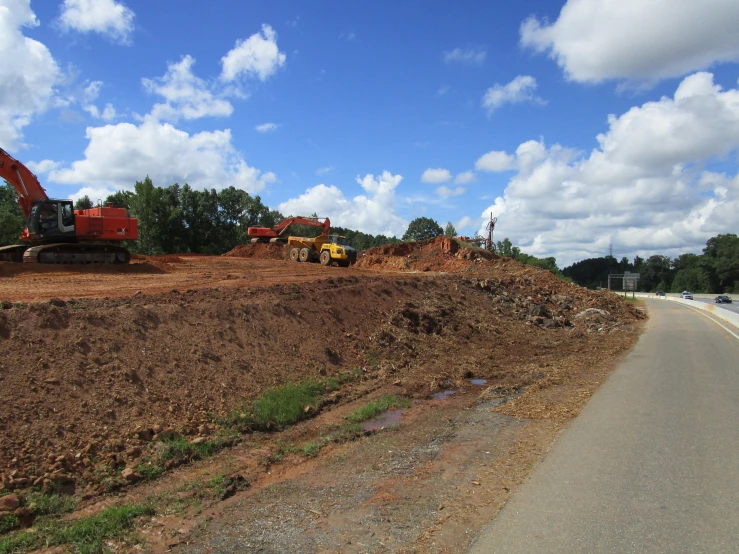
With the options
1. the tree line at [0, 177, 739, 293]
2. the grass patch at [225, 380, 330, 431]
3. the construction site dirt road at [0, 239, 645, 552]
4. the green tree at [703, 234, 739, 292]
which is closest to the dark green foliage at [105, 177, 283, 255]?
the tree line at [0, 177, 739, 293]

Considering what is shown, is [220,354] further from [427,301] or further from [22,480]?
[427,301]

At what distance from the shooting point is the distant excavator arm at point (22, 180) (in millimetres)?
20828

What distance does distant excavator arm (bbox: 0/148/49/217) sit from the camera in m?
20.8

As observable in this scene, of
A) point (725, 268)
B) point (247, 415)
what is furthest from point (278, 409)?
point (725, 268)

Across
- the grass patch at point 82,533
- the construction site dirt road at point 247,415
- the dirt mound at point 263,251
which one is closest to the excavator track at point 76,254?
the construction site dirt road at point 247,415

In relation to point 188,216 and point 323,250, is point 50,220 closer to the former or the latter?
point 323,250

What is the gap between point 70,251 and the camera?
21.3 m

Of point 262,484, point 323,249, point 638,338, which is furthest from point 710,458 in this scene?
point 323,249

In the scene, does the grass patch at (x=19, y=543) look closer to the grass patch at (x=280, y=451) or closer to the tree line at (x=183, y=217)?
the grass patch at (x=280, y=451)

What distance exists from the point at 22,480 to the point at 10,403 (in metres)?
1.42

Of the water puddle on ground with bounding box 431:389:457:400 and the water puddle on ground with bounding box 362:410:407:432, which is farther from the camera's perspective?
the water puddle on ground with bounding box 431:389:457:400

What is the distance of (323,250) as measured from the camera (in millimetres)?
31297

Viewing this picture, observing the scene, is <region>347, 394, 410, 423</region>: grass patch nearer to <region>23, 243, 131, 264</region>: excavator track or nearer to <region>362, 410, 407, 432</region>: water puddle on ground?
<region>362, 410, 407, 432</region>: water puddle on ground

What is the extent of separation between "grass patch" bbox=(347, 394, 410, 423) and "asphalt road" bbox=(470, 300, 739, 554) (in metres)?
3.23
